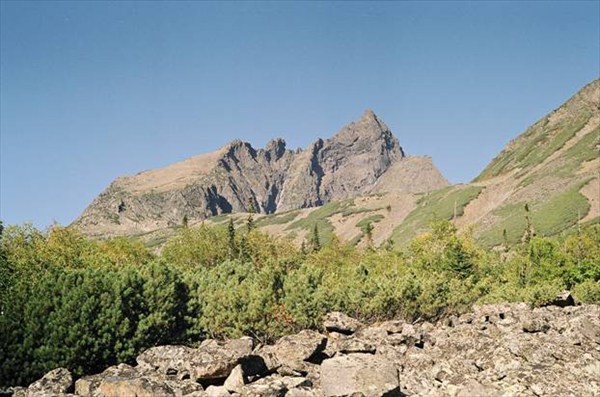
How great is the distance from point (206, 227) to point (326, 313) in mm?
69455

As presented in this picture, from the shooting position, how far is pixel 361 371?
18.8 metres

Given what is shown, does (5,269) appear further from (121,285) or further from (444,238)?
(444,238)

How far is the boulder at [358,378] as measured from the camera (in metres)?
18.3

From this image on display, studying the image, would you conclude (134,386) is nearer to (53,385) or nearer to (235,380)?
(235,380)

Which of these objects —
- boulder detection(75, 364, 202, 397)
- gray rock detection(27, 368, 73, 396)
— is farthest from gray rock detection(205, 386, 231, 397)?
gray rock detection(27, 368, 73, 396)

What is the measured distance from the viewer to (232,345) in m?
28.1

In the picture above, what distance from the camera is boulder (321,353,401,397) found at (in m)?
18.3

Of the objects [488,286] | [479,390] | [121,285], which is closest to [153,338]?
[121,285]

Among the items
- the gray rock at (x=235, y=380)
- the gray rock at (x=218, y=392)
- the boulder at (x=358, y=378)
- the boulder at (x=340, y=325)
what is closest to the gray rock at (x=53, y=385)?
the gray rock at (x=218, y=392)

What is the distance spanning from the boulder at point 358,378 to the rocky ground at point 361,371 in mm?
34

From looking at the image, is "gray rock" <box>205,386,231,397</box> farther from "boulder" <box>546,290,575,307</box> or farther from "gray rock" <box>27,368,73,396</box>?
"boulder" <box>546,290,575,307</box>

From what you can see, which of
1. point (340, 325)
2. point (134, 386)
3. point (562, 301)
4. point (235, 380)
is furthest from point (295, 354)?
point (562, 301)

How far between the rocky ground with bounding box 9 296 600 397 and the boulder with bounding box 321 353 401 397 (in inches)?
1.4

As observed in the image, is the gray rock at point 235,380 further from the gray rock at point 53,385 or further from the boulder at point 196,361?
the gray rock at point 53,385
